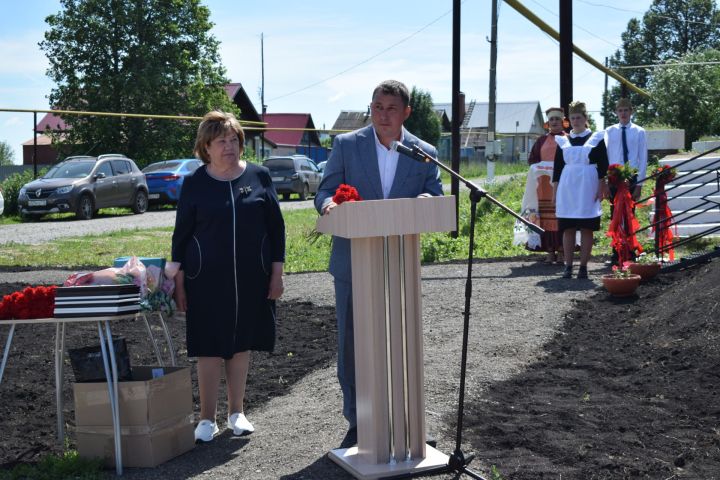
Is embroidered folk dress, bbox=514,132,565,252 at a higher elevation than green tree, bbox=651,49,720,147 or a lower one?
lower

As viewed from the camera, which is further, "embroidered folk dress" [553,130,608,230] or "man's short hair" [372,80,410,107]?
"embroidered folk dress" [553,130,608,230]

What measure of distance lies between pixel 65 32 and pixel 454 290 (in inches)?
1502

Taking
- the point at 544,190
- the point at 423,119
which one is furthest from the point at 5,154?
the point at 544,190

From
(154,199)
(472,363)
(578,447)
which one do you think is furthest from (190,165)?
(578,447)

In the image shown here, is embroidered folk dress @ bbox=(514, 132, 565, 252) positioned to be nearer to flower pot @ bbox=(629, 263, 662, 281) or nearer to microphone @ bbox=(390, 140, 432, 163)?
flower pot @ bbox=(629, 263, 662, 281)

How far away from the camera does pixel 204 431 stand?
18.2 feet

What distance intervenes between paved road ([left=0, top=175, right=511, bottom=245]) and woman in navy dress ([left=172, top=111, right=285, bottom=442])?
14.4 meters

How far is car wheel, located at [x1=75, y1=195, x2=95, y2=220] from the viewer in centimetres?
2555

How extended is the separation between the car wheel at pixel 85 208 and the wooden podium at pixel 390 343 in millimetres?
21985

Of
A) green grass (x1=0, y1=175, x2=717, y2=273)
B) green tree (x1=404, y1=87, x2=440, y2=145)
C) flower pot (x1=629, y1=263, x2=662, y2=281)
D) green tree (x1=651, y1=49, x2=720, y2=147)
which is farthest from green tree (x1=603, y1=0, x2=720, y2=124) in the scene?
flower pot (x1=629, y1=263, x2=662, y2=281)

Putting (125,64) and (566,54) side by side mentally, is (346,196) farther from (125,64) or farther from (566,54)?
(125,64)

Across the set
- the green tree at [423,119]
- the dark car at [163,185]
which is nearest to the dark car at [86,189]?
the dark car at [163,185]

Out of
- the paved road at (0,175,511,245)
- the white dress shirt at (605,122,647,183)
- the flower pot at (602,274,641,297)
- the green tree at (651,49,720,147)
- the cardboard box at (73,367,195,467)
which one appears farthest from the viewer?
the green tree at (651,49,720,147)

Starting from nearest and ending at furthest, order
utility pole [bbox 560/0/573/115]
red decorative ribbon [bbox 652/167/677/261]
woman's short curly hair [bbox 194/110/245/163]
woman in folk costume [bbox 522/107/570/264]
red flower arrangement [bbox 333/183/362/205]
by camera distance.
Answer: red flower arrangement [bbox 333/183/362/205] → woman's short curly hair [bbox 194/110/245/163] → red decorative ribbon [bbox 652/167/677/261] → woman in folk costume [bbox 522/107/570/264] → utility pole [bbox 560/0/573/115]
